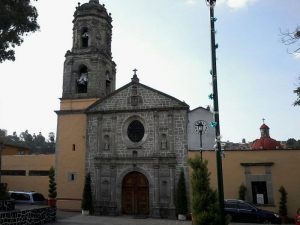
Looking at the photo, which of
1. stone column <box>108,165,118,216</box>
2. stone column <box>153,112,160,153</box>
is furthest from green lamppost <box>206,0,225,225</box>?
stone column <box>108,165,118,216</box>

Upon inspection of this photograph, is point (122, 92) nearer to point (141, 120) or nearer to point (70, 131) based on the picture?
point (141, 120)

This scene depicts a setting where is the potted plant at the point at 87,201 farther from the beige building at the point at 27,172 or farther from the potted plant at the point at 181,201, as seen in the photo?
the potted plant at the point at 181,201

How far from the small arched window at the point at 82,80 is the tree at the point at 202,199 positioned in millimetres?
16650

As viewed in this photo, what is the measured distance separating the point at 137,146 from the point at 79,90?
276 inches

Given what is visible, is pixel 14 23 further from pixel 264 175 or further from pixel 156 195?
pixel 264 175

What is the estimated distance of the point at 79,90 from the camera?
27766 millimetres

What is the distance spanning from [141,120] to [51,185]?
788 cm

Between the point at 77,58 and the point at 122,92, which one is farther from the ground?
the point at 77,58

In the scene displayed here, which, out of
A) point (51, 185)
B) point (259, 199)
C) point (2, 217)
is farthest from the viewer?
point (51, 185)

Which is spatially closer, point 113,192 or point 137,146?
point 113,192

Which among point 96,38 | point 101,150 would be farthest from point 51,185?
point 96,38

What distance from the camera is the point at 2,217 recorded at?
15648 millimetres

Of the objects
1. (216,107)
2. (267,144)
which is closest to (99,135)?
(216,107)

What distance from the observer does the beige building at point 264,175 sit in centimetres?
2253
